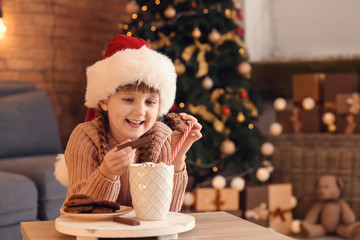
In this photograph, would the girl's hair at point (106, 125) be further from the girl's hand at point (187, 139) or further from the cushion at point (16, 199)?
the cushion at point (16, 199)

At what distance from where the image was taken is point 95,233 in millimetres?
992

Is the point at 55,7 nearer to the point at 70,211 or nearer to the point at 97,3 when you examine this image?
the point at 97,3

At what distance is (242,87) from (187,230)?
2181 millimetres

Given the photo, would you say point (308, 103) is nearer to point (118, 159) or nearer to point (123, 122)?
point (123, 122)

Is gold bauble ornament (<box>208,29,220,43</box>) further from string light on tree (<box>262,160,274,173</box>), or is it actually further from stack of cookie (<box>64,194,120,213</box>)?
stack of cookie (<box>64,194,120,213</box>)

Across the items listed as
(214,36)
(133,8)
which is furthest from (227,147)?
(133,8)

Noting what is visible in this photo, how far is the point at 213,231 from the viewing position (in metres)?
1.10

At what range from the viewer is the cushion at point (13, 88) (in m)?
2.99

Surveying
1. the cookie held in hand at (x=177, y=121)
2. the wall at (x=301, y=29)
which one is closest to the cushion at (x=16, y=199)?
the cookie held in hand at (x=177, y=121)

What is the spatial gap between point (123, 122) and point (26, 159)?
1.55 meters

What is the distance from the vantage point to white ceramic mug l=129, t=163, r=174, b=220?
1054 millimetres

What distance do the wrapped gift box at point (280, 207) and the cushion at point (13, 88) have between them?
1.57 metres

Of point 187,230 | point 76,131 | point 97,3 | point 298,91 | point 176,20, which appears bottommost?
point 187,230

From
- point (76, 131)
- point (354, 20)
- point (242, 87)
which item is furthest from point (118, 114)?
point (354, 20)
